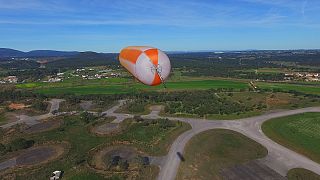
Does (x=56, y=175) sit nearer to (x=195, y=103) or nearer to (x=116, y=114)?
(x=116, y=114)

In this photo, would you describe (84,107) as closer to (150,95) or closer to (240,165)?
(150,95)

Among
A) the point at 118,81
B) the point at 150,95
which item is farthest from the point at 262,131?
the point at 118,81

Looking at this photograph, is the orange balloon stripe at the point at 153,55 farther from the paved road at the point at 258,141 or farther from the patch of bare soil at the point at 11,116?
the patch of bare soil at the point at 11,116

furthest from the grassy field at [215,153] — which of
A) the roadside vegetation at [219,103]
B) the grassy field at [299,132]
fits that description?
the roadside vegetation at [219,103]

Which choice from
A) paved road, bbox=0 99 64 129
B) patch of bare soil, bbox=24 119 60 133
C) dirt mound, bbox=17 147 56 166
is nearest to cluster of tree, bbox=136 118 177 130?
patch of bare soil, bbox=24 119 60 133

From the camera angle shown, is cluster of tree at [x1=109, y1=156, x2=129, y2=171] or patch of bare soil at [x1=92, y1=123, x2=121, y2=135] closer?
cluster of tree at [x1=109, y1=156, x2=129, y2=171]

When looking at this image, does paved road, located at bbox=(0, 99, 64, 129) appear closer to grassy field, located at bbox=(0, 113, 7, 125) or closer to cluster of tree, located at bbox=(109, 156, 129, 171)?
grassy field, located at bbox=(0, 113, 7, 125)
